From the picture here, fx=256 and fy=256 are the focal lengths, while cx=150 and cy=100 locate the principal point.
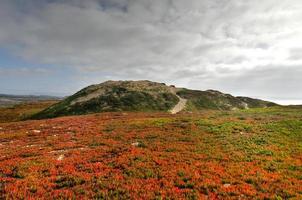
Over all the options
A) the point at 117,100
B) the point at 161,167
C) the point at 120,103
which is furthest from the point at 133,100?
the point at 161,167

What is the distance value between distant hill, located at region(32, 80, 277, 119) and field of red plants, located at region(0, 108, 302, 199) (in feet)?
179

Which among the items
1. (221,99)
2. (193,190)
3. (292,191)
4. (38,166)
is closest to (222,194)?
(193,190)

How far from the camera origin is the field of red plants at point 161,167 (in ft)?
41.6

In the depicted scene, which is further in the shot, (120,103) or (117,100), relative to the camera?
(117,100)

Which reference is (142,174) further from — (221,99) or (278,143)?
(221,99)

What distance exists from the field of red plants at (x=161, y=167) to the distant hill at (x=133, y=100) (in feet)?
179

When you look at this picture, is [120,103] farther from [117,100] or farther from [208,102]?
[208,102]

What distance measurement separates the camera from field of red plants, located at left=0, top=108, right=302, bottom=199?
12672 millimetres

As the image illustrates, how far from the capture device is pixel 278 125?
32812 millimetres

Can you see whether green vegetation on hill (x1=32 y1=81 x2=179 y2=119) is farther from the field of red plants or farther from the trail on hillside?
the field of red plants

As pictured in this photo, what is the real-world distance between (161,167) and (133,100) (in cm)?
7153

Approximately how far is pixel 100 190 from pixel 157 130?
64.8 feet

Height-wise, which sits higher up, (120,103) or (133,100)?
(133,100)

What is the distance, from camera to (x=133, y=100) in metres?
87.9
